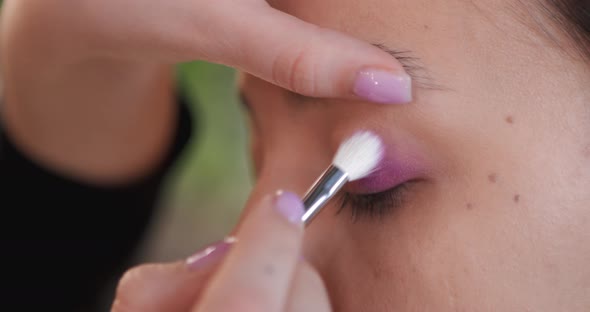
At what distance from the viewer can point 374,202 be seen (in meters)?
0.50

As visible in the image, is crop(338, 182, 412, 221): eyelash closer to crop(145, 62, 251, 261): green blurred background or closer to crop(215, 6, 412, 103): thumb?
crop(215, 6, 412, 103): thumb

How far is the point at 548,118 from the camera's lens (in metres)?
0.44

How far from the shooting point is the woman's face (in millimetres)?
437

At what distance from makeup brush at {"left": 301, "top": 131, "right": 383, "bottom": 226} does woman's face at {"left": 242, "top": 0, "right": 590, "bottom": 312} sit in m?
0.01

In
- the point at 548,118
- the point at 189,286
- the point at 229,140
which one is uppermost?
the point at 548,118

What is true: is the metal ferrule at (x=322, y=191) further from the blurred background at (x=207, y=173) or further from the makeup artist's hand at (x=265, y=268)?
the blurred background at (x=207, y=173)

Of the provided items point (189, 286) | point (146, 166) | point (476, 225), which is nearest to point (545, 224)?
point (476, 225)

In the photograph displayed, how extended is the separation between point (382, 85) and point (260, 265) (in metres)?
0.16

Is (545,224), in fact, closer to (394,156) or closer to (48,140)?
(394,156)

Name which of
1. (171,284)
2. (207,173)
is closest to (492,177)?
(171,284)

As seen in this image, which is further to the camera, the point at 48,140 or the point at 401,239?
the point at 48,140

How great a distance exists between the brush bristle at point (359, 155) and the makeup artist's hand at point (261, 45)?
4 centimetres

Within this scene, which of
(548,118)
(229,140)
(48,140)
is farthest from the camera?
(229,140)

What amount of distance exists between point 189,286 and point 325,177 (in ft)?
0.40
